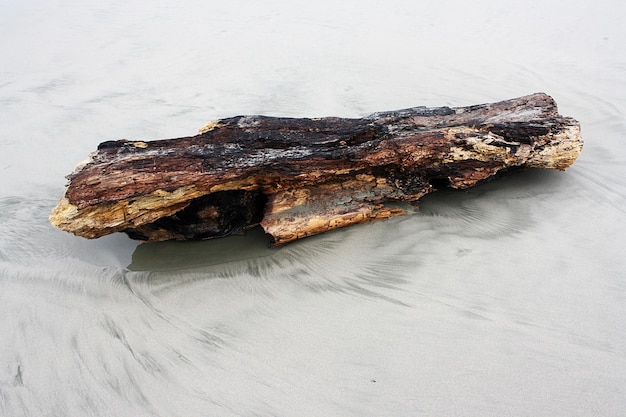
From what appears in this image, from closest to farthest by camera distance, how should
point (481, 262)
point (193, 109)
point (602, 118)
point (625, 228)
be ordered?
point (481, 262)
point (625, 228)
point (602, 118)
point (193, 109)

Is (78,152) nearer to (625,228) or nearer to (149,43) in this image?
(149,43)

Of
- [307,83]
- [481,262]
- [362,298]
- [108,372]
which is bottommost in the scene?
[108,372]

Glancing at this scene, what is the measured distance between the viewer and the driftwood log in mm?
2736

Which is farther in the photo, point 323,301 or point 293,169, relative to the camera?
point 293,169

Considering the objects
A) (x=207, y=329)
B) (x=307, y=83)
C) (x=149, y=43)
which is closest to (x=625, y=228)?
(x=207, y=329)

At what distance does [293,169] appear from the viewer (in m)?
2.99

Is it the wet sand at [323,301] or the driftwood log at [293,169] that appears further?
the driftwood log at [293,169]

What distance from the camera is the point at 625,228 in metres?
3.28

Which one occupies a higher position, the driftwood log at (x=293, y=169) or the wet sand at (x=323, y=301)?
the driftwood log at (x=293, y=169)

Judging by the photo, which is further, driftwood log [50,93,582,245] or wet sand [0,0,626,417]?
driftwood log [50,93,582,245]

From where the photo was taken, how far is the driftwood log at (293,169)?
2.74m

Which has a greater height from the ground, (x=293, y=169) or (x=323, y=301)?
(x=293, y=169)

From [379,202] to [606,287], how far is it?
5.14 ft

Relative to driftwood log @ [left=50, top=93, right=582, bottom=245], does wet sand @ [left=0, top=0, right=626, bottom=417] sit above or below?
below
